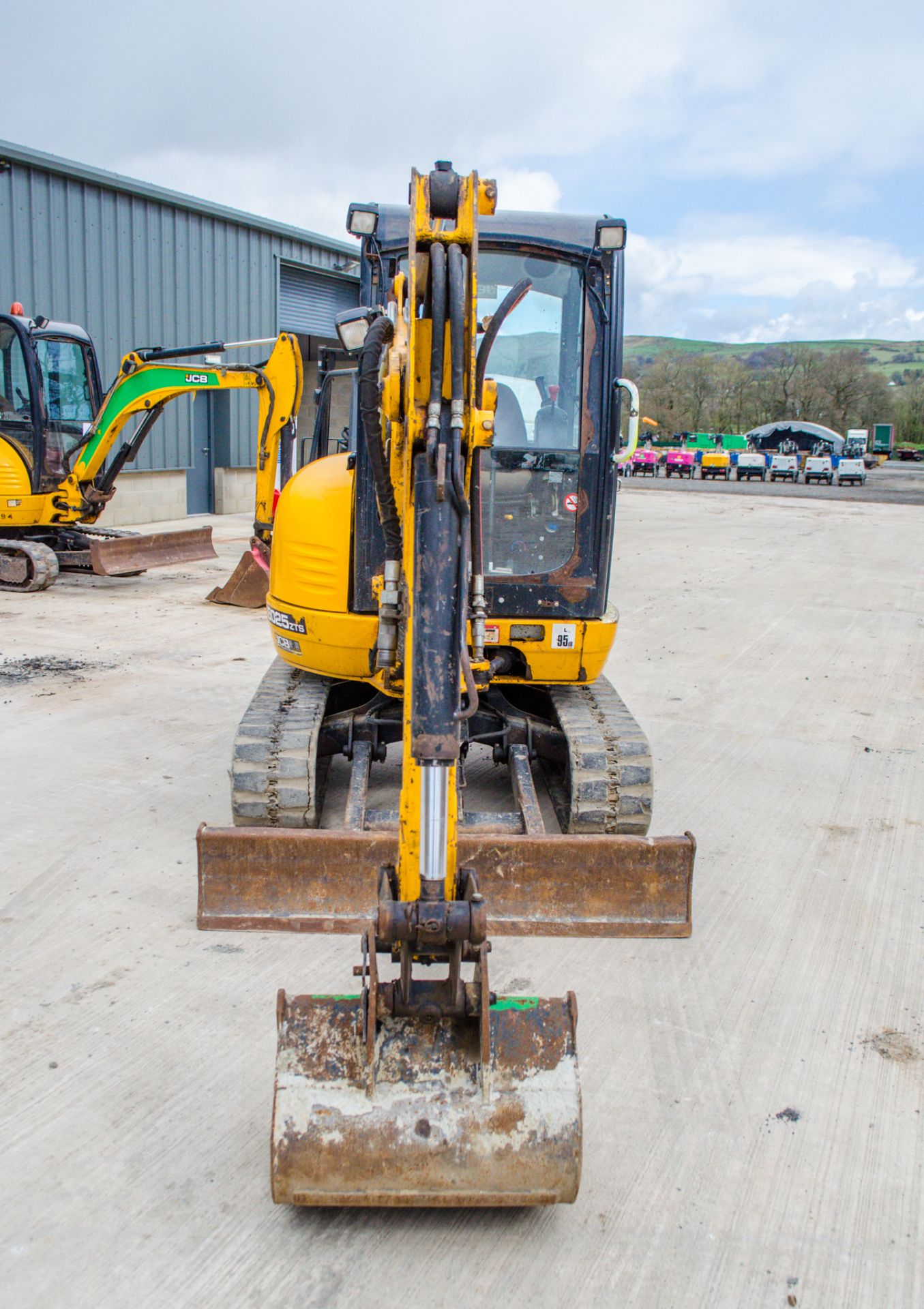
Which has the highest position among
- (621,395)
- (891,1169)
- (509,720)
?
(621,395)

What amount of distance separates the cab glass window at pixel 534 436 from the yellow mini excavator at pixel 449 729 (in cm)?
1

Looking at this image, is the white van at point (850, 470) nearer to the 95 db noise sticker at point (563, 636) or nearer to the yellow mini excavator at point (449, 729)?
the yellow mini excavator at point (449, 729)

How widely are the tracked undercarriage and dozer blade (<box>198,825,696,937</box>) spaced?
0.30m

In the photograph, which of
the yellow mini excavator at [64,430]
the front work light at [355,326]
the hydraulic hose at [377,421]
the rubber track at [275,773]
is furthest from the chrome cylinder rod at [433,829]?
the yellow mini excavator at [64,430]

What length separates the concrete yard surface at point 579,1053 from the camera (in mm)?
2680

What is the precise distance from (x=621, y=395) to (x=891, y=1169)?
3.18m

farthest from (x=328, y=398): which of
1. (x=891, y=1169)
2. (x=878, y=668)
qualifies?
(x=878, y=668)

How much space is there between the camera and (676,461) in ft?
151

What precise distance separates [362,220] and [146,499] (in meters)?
14.4

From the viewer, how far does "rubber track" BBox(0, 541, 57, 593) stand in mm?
11867

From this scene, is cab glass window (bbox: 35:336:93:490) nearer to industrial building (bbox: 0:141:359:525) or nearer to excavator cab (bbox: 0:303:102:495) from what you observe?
excavator cab (bbox: 0:303:102:495)

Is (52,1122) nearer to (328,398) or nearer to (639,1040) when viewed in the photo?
(639,1040)

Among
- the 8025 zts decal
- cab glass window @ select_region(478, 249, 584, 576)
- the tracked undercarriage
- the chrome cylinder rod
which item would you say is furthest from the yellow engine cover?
the chrome cylinder rod

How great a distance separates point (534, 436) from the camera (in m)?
4.98
